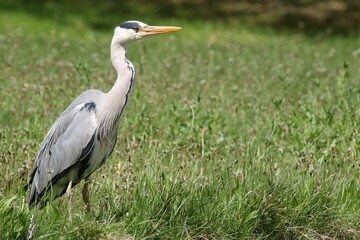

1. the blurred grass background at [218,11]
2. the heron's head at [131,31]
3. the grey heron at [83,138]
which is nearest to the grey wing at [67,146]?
the grey heron at [83,138]

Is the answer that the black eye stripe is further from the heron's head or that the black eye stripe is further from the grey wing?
the grey wing

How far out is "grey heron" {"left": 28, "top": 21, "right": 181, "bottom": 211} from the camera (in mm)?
6379

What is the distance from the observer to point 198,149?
25.3ft

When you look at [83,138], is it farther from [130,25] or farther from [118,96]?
[130,25]

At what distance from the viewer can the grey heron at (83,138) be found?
638 cm

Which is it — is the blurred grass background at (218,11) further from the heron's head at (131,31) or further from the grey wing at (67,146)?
the grey wing at (67,146)

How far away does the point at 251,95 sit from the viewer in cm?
1004

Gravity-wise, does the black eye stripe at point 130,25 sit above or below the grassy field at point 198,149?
above

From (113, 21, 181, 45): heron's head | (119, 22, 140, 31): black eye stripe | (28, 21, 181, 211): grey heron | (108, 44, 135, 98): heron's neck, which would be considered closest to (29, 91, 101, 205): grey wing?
(28, 21, 181, 211): grey heron

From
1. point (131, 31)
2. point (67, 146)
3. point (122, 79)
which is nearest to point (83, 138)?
point (67, 146)

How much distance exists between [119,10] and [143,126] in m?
10.8

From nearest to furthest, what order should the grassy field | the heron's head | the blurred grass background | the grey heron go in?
the grassy field < the grey heron < the heron's head < the blurred grass background

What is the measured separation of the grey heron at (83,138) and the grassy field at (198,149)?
0.17m

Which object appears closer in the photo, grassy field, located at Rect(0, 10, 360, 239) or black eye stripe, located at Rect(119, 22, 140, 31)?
grassy field, located at Rect(0, 10, 360, 239)
